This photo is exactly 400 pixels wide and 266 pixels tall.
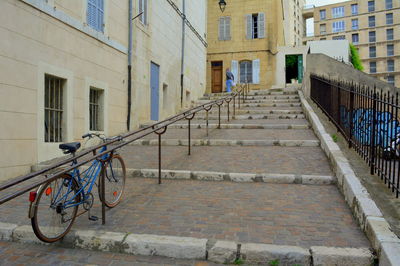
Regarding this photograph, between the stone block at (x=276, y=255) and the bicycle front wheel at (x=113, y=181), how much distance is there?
206 cm

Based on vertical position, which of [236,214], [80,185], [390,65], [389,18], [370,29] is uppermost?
[389,18]

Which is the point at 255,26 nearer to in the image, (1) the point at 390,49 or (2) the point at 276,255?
(2) the point at 276,255

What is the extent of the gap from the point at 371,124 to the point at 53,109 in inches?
261

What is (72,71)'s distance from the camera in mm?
7770

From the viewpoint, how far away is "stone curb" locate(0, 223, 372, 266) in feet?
9.63

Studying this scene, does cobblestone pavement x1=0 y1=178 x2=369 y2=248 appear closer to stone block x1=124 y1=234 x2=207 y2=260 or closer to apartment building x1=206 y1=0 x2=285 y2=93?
stone block x1=124 y1=234 x2=207 y2=260

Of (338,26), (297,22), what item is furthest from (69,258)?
(338,26)

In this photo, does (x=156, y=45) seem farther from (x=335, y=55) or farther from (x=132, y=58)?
(x=335, y=55)

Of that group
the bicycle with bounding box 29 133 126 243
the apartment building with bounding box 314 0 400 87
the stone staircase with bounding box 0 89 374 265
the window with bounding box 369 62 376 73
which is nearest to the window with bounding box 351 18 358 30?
the apartment building with bounding box 314 0 400 87

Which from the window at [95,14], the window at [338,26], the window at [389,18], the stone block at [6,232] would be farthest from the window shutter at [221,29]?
the window at [389,18]

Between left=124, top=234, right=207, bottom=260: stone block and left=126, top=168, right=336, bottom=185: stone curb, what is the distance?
2.37m

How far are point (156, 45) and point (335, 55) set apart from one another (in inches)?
657

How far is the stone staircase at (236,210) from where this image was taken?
121 inches

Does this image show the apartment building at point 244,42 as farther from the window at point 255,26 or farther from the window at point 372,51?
the window at point 372,51
